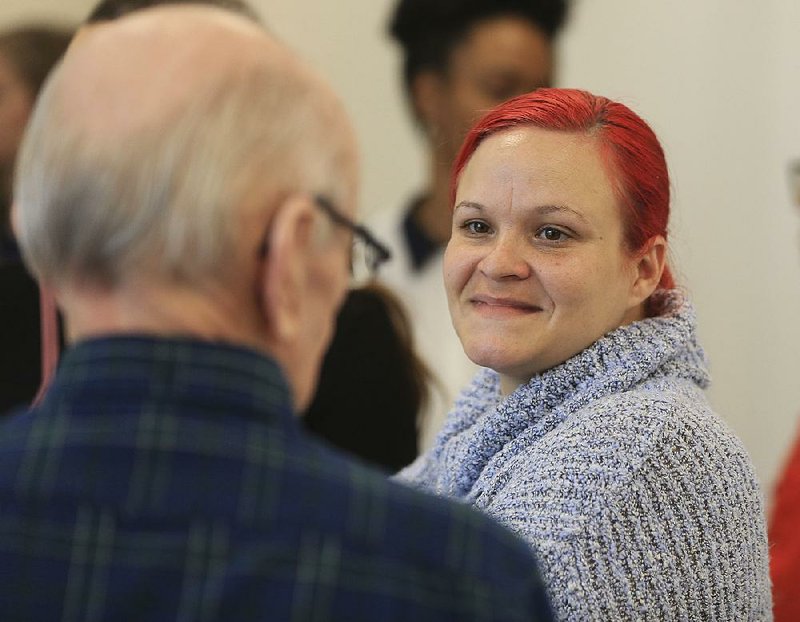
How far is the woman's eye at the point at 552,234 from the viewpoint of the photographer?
1.54 metres

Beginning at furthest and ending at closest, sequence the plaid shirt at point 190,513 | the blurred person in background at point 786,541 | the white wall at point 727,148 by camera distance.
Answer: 1. the white wall at point 727,148
2. the blurred person in background at point 786,541
3. the plaid shirt at point 190,513

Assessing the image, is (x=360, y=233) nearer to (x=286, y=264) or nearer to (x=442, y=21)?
(x=286, y=264)

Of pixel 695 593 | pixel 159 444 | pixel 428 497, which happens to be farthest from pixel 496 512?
pixel 159 444

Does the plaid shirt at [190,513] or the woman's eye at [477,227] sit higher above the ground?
the plaid shirt at [190,513]

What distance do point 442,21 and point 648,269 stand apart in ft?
5.44

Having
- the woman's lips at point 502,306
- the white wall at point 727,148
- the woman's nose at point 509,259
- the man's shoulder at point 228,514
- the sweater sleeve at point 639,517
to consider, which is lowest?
the white wall at point 727,148

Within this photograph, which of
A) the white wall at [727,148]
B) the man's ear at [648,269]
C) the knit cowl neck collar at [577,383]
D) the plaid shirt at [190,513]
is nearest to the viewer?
the plaid shirt at [190,513]

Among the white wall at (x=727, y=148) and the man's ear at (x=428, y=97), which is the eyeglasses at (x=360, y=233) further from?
the white wall at (x=727, y=148)

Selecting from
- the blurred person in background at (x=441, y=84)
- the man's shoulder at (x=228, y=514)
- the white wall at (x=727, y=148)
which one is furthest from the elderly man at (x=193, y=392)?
the white wall at (x=727, y=148)

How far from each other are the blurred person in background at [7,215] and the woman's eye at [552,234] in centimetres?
88

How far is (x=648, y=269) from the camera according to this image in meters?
1.61

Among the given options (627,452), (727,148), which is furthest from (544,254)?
(727,148)

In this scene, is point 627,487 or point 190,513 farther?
point 627,487

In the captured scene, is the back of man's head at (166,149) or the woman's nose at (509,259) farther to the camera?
the woman's nose at (509,259)
